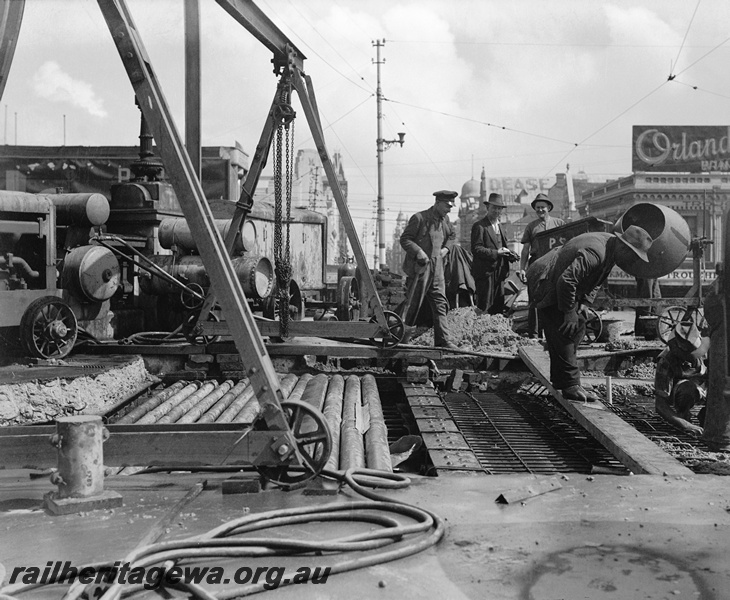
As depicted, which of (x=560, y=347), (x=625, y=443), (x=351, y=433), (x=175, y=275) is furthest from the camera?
(x=175, y=275)

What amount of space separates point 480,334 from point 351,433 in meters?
5.51

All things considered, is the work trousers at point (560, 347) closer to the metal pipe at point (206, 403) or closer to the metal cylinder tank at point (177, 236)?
the metal pipe at point (206, 403)

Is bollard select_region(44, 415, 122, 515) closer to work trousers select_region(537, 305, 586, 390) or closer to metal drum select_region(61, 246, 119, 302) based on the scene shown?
work trousers select_region(537, 305, 586, 390)

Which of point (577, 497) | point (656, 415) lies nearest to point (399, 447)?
point (577, 497)

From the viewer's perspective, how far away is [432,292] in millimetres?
9914

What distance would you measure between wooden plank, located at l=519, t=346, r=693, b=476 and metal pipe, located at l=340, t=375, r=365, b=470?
1550mm

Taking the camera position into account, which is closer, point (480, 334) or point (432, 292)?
point (432, 292)

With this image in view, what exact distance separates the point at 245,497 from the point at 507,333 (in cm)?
706

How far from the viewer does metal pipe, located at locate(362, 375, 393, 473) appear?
16.1 feet

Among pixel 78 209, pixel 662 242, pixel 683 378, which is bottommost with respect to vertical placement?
pixel 683 378

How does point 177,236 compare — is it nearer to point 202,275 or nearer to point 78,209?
point 202,275

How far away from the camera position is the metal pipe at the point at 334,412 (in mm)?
4816

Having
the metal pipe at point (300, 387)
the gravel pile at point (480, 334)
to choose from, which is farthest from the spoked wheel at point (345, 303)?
the metal pipe at point (300, 387)

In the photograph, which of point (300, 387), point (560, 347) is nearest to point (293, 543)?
point (560, 347)
